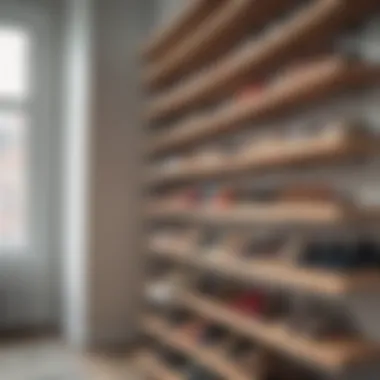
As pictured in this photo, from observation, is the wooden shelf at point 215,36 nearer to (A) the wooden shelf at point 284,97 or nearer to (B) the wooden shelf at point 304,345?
(A) the wooden shelf at point 284,97

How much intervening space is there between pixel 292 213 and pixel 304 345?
49cm

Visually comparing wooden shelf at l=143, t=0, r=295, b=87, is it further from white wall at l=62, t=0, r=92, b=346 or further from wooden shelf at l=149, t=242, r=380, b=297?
wooden shelf at l=149, t=242, r=380, b=297

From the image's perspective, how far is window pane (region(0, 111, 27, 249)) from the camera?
5434mm

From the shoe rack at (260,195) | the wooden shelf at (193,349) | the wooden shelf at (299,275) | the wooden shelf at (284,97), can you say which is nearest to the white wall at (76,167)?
the shoe rack at (260,195)

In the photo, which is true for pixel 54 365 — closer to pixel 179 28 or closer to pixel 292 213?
pixel 179 28

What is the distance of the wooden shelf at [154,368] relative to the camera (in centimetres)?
361

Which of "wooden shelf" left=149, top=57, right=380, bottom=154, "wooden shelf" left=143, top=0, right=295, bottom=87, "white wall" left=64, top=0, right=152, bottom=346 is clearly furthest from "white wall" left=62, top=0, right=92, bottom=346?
"wooden shelf" left=149, top=57, right=380, bottom=154

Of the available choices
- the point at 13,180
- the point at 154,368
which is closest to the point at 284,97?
the point at 154,368

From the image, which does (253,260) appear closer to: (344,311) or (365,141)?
(344,311)

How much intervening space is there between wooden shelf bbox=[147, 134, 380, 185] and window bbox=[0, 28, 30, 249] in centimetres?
214

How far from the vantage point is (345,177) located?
2525mm

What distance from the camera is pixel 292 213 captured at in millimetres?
2453

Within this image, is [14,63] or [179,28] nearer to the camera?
→ [179,28]

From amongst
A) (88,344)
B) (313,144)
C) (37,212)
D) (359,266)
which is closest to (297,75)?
(313,144)
